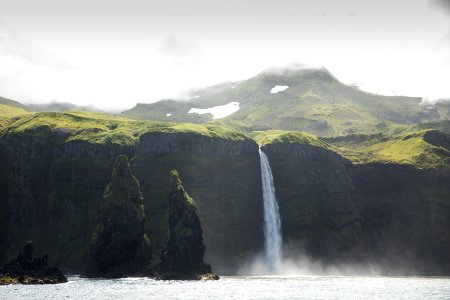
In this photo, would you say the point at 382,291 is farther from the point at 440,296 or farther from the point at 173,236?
the point at 173,236

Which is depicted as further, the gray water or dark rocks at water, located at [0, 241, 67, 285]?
dark rocks at water, located at [0, 241, 67, 285]

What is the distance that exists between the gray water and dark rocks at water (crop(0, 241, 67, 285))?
21.7ft

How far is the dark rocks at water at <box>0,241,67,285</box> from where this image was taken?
18400cm

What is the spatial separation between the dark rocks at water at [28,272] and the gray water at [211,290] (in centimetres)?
663

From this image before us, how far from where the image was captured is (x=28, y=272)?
187m

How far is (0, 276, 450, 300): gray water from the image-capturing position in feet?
483

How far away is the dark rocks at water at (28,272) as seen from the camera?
604ft

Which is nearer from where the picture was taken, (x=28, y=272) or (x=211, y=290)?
(x=211, y=290)

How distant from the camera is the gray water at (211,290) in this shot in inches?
5792

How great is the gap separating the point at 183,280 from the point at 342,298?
6331cm

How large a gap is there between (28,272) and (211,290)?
61.9 metres

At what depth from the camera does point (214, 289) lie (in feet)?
540

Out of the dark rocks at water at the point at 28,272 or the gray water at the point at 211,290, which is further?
the dark rocks at water at the point at 28,272

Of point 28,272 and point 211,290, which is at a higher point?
point 211,290
